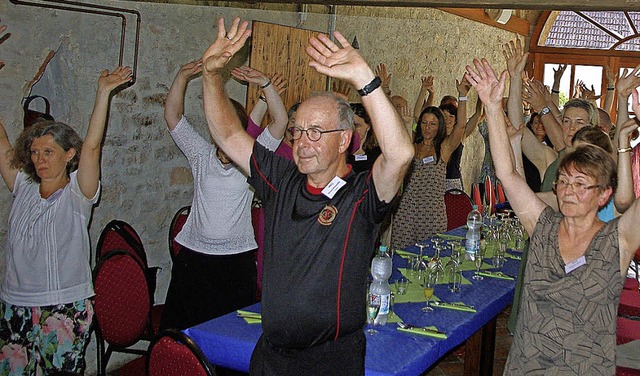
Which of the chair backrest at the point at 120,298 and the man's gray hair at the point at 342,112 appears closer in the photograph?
the man's gray hair at the point at 342,112

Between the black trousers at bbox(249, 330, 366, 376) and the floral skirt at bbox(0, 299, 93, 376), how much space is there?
1.34 metres

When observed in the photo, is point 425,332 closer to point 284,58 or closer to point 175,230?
point 175,230

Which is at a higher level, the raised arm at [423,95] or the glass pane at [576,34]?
the glass pane at [576,34]

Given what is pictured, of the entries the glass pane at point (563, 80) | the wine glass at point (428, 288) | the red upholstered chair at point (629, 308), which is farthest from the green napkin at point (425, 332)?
the glass pane at point (563, 80)

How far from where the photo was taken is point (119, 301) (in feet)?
13.4

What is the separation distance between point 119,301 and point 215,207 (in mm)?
830

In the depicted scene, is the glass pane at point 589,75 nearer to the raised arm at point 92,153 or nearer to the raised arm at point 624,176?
the raised arm at point 624,176

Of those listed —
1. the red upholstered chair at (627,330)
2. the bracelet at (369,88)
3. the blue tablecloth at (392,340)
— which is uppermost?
the bracelet at (369,88)

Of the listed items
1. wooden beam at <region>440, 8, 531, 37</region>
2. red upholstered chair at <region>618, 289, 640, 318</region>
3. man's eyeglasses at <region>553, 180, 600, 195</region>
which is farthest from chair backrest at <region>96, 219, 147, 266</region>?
wooden beam at <region>440, 8, 531, 37</region>

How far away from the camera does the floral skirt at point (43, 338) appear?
380 cm

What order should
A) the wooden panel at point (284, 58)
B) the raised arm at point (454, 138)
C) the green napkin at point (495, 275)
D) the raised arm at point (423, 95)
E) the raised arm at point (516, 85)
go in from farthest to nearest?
the raised arm at point (423, 95) → the raised arm at point (454, 138) → the wooden panel at point (284, 58) → the green napkin at point (495, 275) → the raised arm at point (516, 85)

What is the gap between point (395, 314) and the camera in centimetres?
384

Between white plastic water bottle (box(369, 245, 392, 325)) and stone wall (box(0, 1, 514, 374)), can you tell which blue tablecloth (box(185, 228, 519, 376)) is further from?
stone wall (box(0, 1, 514, 374))

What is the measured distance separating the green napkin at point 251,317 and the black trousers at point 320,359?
62cm
